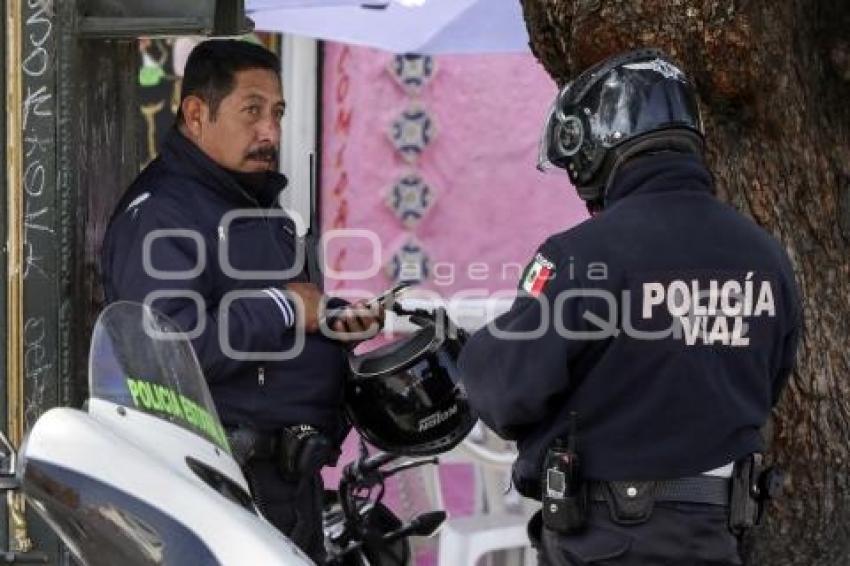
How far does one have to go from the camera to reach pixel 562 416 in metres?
3.71

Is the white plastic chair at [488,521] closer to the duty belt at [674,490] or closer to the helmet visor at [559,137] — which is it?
the helmet visor at [559,137]

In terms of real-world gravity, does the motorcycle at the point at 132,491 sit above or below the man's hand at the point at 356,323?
below

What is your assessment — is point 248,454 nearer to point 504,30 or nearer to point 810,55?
point 810,55

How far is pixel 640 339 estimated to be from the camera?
3.63 metres

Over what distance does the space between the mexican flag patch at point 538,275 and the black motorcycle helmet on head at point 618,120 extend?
0.27 meters

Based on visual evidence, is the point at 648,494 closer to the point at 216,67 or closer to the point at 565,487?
the point at 565,487

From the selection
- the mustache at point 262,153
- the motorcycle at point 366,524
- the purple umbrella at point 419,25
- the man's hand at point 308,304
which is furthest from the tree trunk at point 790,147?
the purple umbrella at point 419,25

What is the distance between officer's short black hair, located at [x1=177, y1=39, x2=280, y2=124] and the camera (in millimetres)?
4711

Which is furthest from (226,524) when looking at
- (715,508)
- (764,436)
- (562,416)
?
(764,436)

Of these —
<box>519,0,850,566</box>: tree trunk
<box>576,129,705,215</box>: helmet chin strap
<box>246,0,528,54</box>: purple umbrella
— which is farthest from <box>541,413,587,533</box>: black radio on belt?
<box>246,0,528,54</box>: purple umbrella

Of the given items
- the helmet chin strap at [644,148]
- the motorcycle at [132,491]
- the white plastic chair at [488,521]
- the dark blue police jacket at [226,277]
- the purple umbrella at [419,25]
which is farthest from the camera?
the purple umbrella at [419,25]

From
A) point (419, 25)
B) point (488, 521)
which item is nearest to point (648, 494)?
point (488, 521)

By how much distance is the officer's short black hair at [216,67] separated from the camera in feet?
15.5

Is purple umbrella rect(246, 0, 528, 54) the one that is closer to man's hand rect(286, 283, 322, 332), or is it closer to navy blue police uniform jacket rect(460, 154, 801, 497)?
man's hand rect(286, 283, 322, 332)
